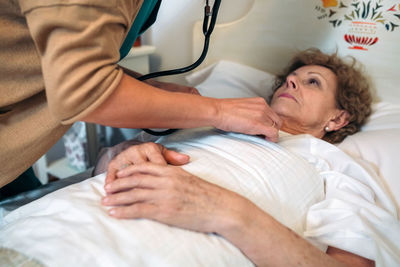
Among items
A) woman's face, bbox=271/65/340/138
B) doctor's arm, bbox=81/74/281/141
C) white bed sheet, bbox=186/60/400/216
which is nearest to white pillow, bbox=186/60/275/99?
white bed sheet, bbox=186/60/400/216

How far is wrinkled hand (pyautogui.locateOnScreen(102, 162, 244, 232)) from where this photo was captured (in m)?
0.63

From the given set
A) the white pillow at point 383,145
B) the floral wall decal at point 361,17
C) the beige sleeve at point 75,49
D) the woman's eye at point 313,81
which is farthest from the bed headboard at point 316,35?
the beige sleeve at point 75,49

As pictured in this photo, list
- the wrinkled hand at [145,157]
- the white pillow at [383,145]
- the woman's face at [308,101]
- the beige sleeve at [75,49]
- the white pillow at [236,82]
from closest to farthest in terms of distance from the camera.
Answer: the beige sleeve at [75,49] < the wrinkled hand at [145,157] < the white pillow at [383,145] < the woman's face at [308,101] < the white pillow at [236,82]

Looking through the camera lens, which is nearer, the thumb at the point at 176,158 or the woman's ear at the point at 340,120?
the thumb at the point at 176,158

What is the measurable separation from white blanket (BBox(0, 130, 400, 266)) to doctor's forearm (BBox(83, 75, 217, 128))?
0.49 feet

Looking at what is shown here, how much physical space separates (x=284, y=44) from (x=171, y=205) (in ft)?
4.05

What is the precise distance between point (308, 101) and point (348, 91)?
0.71 feet

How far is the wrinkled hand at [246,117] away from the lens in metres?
0.83

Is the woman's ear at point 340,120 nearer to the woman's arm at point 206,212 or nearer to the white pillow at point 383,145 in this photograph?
the white pillow at point 383,145

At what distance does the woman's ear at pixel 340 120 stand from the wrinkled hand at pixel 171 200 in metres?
0.82

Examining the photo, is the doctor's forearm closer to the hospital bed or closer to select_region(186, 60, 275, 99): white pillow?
the hospital bed

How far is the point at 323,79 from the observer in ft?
4.33

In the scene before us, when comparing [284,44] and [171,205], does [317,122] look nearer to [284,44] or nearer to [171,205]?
[284,44]

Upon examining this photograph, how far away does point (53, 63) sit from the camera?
53 cm
